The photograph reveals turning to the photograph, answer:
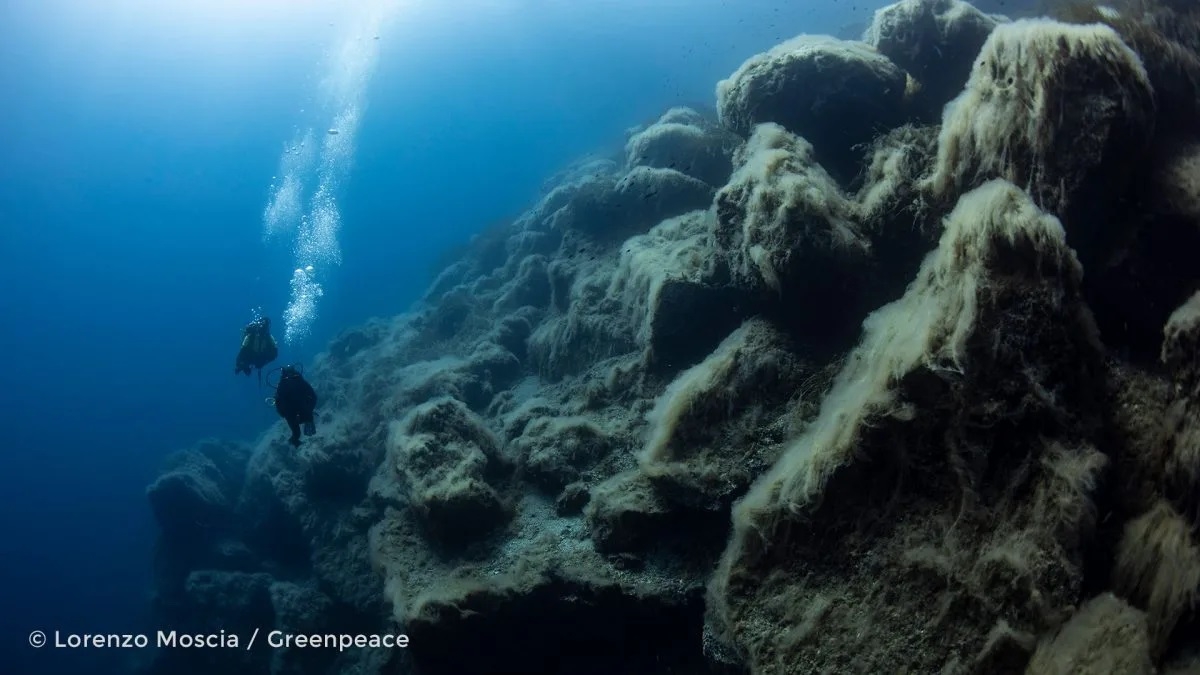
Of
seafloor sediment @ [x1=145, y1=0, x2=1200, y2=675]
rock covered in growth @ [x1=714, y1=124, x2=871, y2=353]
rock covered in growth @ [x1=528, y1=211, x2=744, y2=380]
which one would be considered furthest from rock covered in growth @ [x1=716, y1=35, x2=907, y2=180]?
rock covered in growth @ [x1=528, y1=211, x2=744, y2=380]

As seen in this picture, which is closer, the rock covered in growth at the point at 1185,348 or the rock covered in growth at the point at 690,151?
the rock covered in growth at the point at 1185,348

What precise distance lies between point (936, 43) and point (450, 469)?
28.2 ft

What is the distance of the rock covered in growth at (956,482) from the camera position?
2.96m

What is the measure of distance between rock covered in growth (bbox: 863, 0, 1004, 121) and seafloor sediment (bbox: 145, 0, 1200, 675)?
0.04 metres

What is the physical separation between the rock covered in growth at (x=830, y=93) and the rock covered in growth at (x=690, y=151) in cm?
446

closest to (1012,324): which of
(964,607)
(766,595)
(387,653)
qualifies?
(964,607)

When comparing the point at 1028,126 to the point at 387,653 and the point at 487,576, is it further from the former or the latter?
the point at 387,653

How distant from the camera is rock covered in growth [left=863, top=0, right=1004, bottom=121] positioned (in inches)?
287

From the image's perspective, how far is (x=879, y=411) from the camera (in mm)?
3613

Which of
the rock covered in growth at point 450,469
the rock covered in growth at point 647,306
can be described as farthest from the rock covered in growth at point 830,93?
the rock covered in growth at point 450,469

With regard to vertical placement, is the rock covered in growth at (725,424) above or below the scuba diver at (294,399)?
below

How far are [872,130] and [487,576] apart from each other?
273 inches

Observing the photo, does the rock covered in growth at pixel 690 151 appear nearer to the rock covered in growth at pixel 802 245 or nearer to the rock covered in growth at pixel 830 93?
the rock covered in growth at pixel 830 93

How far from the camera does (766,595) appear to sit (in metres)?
3.99
